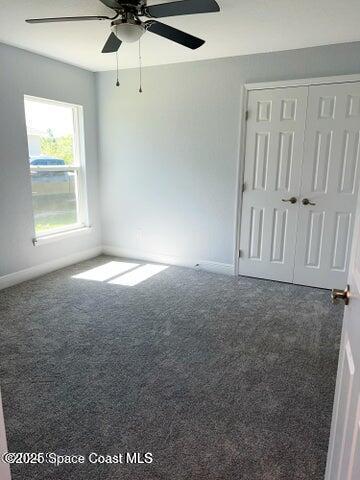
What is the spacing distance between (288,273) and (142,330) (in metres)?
1.88

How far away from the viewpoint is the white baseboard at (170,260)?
4188mm

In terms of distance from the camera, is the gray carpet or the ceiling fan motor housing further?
the ceiling fan motor housing

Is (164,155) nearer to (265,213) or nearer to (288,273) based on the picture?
(265,213)

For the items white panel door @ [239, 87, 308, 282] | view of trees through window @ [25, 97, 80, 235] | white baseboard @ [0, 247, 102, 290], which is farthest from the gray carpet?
view of trees through window @ [25, 97, 80, 235]

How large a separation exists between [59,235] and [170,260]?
1.47 meters

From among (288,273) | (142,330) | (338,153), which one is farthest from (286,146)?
(142,330)

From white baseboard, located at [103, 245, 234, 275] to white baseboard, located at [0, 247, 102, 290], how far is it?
0.28 metres

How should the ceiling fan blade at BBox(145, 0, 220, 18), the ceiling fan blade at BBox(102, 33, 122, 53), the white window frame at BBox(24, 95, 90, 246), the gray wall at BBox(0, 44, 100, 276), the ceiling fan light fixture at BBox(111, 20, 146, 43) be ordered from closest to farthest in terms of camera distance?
the ceiling fan blade at BBox(145, 0, 220, 18)
the ceiling fan light fixture at BBox(111, 20, 146, 43)
the ceiling fan blade at BBox(102, 33, 122, 53)
the gray wall at BBox(0, 44, 100, 276)
the white window frame at BBox(24, 95, 90, 246)

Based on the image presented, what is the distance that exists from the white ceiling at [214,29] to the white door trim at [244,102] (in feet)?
1.04

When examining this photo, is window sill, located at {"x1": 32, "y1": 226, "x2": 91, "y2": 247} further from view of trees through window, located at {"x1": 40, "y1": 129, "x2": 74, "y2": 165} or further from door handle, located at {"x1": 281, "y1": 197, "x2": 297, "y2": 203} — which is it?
door handle, located at {"x1": 281, "y1": 197, "x2": 297, "y2": 203}

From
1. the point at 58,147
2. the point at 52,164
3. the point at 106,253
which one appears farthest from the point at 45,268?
the point at 58,147

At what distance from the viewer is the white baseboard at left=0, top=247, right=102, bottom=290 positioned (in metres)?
3.70

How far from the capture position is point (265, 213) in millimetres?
3797

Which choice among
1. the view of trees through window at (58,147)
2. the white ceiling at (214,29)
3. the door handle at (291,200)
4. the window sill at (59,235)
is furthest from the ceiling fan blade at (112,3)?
the window sill at (59,235)
